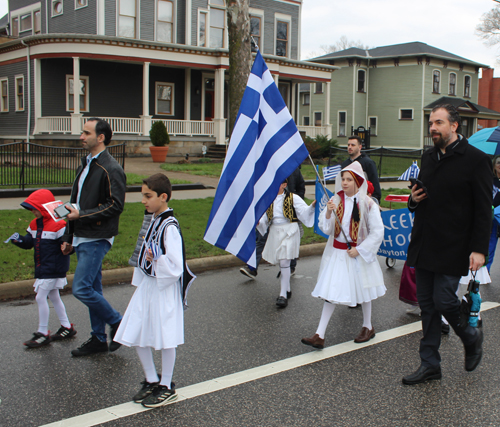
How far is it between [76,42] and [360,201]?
72.7ft

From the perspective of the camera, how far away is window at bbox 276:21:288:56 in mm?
32125

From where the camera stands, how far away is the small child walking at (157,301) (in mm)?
3760

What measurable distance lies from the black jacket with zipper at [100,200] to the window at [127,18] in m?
24.0

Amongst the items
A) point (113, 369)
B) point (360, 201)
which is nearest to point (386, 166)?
point (360, 201)

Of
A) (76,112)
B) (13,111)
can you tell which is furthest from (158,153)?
(13,111)

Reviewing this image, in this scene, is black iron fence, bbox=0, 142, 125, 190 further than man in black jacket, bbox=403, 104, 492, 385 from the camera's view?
Yes

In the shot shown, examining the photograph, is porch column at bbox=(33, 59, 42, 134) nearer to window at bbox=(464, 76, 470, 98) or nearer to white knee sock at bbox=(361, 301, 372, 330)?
white knee sock at bbox=(361, 301, 372, 330)

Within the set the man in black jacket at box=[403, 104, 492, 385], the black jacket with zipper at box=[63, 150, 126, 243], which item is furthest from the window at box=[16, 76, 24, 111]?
the man in black jacket at box=[403, 104, 492, 385]

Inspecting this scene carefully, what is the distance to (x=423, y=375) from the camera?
4.21 m

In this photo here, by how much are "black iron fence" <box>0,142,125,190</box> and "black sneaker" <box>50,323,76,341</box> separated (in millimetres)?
9421

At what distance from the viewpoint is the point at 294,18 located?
32.6m

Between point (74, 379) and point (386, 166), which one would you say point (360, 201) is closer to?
point (74, 379)

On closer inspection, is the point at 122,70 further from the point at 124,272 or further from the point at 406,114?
the point at 406,114

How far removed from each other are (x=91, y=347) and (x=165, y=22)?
2558 cm
